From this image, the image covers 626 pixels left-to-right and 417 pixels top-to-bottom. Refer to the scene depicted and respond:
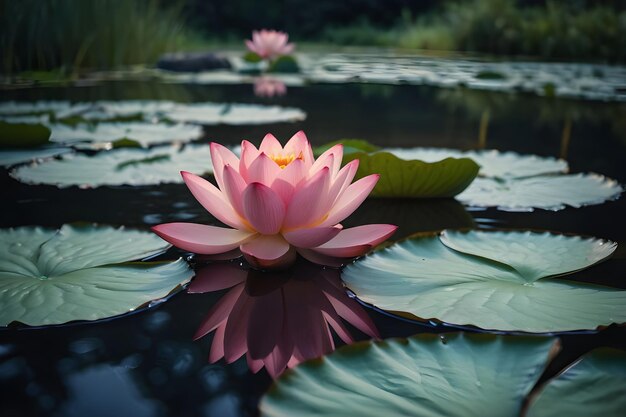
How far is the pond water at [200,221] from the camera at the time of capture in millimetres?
578

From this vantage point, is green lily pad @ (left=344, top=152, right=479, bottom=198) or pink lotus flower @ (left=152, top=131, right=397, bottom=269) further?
green lily pad @ (left=344, top=152, right=479, bottom=198)

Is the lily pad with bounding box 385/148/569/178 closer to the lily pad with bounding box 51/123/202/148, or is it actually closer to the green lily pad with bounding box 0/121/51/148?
the lily pad with bounding box 51/123/202/148

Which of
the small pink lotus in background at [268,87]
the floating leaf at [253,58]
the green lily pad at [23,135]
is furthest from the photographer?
the floating leaf at [253,58]

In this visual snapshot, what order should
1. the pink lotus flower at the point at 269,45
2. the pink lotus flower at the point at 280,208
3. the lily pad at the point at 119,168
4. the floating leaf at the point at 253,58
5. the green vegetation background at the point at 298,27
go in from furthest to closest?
the floating leaf at the point at 253,58
the pink lotus flower at the point at 269,45
the green vegetation background at the point at 298,27
the lily pad at the point at 119,168
the pink lotus flower at the point at 280,208

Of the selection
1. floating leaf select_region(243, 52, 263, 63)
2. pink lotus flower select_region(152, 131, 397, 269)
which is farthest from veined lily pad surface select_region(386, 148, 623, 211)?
floating leaf select_region(243, 52, 263, 63)

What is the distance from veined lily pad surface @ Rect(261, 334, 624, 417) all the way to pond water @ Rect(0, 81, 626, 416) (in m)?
0.04

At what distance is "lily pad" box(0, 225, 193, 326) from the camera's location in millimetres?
744

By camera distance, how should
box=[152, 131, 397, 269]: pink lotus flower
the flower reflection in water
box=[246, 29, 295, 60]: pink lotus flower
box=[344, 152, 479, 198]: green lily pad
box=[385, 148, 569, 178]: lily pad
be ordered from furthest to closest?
box=[246, 29, 295, 60]: pink lotus flower → box=[385, 148, 569, 178]: lily pad → box=[344, 152, 479, 198]: green lily pad → box=[152, 131, 397, 269]: pink lotus flower → the flower reflection in water

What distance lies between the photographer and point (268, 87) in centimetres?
434

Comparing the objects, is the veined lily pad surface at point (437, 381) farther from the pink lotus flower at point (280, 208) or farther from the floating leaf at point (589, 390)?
the pink lotus flower at point (280, 208)

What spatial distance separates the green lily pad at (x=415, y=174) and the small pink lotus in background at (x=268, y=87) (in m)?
2.56

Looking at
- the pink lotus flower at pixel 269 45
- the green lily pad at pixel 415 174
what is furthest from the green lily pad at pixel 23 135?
the pink lotus flower at pixel 269 45

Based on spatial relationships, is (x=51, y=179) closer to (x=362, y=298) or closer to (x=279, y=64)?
(x=362, y=298)

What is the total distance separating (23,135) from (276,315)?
1280mm
